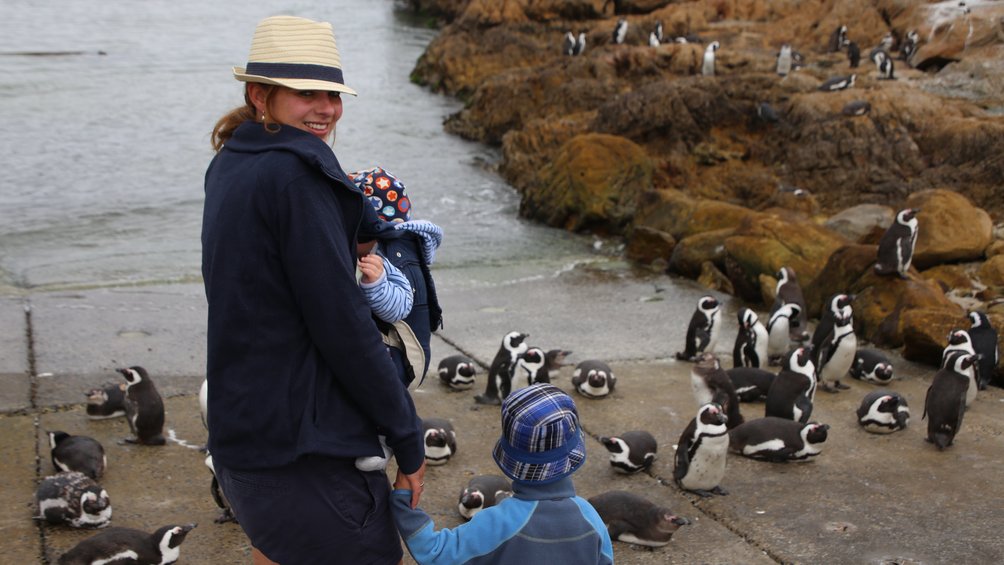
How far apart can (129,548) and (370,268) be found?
90.2 inches

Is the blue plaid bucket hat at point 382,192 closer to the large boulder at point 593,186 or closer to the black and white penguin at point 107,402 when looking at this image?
the black and white penguin at point 107,402

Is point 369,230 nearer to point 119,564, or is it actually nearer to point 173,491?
point 119,564

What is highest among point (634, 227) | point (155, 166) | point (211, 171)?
point (211, 171)

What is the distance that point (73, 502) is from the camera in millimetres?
4375

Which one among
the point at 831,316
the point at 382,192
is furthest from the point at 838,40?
the point at 382,192

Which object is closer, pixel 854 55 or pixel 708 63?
pixel 854 55

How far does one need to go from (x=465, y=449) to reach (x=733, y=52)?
1842 cm

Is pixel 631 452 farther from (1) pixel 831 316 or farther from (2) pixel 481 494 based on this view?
(1) pixel 831 316

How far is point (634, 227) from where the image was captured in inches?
520

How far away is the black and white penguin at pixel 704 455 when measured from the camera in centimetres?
511

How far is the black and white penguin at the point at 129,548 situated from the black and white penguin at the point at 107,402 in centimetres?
180

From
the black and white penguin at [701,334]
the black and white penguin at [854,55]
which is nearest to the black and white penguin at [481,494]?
the black and white penguin at [701,334]

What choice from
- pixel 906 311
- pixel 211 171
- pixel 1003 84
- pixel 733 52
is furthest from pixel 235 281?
pixel 733 52

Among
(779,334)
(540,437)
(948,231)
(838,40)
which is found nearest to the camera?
(540,437)
